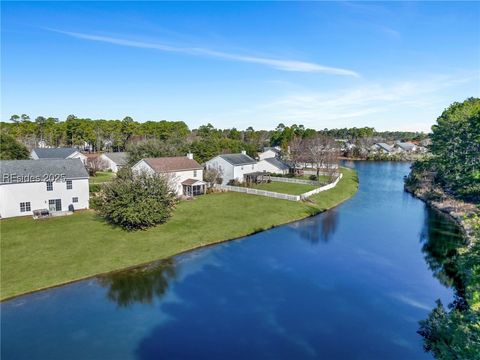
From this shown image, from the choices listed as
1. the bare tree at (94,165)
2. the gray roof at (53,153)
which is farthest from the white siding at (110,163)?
the gray roof at (53,153)

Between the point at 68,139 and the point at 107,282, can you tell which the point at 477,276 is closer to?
the point at 107,282

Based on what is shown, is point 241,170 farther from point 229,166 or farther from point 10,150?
point 10,150

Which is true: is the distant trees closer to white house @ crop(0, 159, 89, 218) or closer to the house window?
white house @ crop(0, 159, 89, 218)

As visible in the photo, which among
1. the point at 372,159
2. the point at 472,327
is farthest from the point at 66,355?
the point at 372,159

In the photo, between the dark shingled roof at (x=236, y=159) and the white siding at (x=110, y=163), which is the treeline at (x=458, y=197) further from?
the white siding at (x=110, y=163)

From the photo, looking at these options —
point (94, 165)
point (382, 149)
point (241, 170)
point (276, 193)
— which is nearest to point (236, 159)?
point (241, 170)

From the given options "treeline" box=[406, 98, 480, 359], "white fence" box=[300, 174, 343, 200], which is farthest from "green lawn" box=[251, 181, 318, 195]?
"treeline" box=[406, 98, 480, 359]
